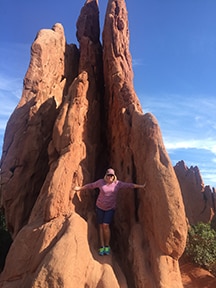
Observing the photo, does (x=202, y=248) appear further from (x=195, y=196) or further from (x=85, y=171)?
(x=195, y=196)

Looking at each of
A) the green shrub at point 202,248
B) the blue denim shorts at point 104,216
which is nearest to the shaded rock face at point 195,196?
the green shrub at point 202,248

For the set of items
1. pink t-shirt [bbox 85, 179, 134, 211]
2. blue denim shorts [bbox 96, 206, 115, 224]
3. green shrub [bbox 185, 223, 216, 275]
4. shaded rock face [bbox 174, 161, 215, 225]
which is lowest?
green shrub [bbox 185, 223, 216, 275]

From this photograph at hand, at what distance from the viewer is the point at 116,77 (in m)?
11.6

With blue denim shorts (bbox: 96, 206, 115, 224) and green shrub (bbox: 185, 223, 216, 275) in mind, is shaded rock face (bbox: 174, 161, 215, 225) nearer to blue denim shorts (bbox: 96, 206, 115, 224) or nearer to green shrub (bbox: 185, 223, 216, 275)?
green shrub (bbox: 185, 223, 216, 275)

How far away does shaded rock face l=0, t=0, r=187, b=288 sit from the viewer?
7.32m

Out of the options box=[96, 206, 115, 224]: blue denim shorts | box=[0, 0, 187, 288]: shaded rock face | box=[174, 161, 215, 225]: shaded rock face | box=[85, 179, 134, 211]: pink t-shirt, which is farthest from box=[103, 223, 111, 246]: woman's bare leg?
box=[174, 161, 215, 225]: shaded rock face

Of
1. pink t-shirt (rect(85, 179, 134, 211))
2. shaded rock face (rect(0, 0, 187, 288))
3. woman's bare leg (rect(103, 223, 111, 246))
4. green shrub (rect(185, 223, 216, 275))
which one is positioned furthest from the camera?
green shrub (rect(185, 223, 216, 275))

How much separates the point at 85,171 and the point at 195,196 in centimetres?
1796

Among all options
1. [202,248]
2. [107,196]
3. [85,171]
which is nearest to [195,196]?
[202,248]

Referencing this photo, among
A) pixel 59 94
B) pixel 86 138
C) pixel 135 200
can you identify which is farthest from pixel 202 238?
pixel 59 94

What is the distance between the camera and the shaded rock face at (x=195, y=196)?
24.5 meters

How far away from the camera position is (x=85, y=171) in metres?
9.62

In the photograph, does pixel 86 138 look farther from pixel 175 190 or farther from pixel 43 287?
pixel 43 287

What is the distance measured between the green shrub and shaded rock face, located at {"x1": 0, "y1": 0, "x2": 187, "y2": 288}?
241 inches
